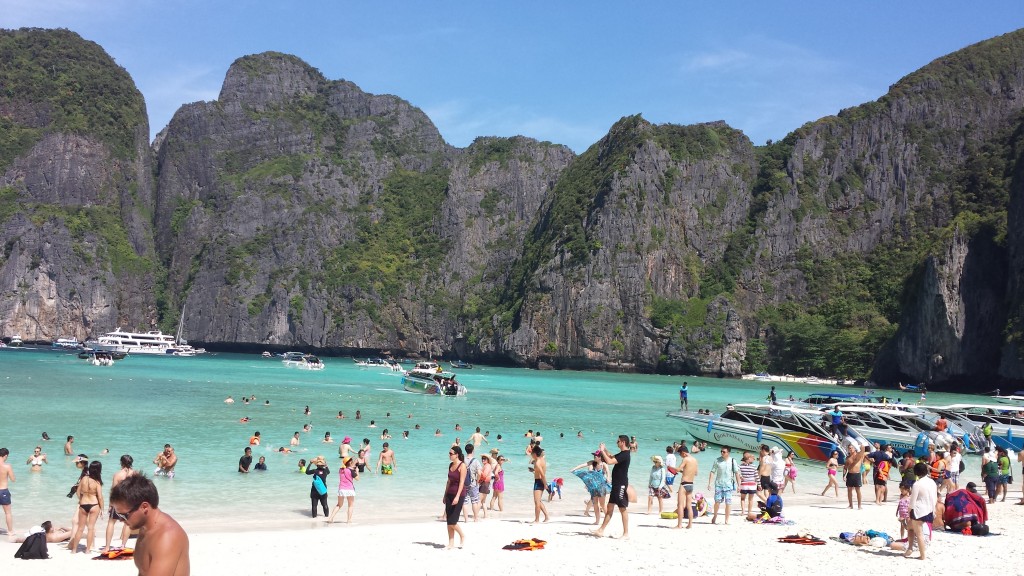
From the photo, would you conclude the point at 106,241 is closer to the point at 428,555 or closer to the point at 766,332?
the point at 766,332

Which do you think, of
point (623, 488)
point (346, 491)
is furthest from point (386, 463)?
point (623, 488)

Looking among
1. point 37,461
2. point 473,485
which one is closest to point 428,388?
point 37,461

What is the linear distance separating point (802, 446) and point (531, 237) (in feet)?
518

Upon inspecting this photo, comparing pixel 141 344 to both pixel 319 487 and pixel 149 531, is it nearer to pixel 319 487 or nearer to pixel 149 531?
pixel 319 487

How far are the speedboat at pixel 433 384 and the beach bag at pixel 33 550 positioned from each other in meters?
51.5

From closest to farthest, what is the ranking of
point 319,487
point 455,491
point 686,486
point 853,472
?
point 455,491 → point 686,486 → point 319,487 → point 853,472

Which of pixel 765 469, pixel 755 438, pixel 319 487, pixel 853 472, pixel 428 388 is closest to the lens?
pixel 319 487

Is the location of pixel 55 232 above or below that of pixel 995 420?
above

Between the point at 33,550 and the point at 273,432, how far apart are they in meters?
23.4

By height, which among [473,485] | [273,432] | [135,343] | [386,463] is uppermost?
[473,485]

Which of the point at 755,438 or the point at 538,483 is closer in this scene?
the point at 538,483

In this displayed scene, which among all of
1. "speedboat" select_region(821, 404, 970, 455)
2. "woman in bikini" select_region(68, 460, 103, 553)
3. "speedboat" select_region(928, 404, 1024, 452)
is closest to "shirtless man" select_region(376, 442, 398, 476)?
"woman in bikini" select_region(68, 460, 103, 553)

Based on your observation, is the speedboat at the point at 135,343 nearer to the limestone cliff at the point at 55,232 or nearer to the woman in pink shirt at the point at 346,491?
the limestone cliff at the point at 55,232

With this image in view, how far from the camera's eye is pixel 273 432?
37.3 m
